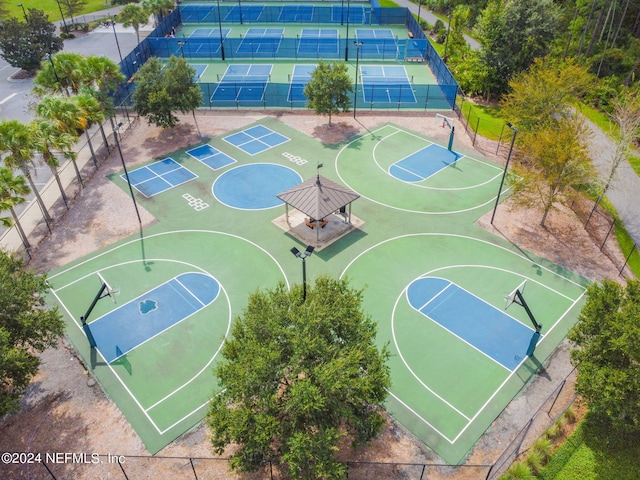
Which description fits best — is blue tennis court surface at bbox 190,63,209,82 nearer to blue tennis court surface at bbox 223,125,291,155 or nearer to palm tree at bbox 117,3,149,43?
palm tree at bbox 117,3,149,43

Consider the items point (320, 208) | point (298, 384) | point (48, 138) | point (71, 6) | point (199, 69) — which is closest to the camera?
point (298, 384)

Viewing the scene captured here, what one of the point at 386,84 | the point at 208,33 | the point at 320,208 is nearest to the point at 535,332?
the point at 320,208

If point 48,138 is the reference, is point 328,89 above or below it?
below

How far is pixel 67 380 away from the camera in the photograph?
71.4 ft

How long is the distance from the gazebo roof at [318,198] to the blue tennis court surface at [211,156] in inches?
417

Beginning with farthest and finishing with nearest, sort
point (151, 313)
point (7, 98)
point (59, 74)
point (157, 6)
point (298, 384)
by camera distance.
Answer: point (157, 6) < point (7, 98) < point (59, 74) < point (151, 313) < point (298, 384)

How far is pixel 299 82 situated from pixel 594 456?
4702 centimetres

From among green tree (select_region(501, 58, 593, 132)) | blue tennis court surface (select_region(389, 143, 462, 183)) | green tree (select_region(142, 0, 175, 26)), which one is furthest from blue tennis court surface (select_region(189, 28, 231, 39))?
green tree (select_region(501, 58, 593, 132))

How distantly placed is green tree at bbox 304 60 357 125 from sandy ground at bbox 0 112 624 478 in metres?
18.4

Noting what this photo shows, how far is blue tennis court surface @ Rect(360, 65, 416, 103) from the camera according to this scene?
50.3 m

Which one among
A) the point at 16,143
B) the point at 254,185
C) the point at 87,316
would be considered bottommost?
the point at 254,185

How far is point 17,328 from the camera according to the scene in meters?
18.6

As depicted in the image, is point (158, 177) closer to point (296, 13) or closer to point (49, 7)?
point (296, 13)

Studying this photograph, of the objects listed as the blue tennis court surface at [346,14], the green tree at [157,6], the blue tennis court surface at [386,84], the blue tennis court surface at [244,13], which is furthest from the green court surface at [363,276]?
the blue tennis court surface at [244,13]
